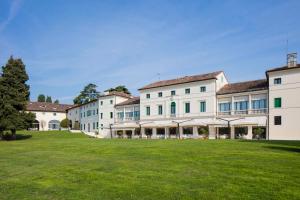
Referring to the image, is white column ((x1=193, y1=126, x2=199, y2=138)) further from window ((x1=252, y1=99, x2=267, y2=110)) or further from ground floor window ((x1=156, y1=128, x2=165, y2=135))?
window ((x1=252, y1=99, x2=267, y2=110))

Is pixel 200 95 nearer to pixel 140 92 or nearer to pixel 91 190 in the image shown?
Result: pixel 140 92

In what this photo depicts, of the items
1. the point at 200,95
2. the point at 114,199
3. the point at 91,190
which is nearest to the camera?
the point at 114,199

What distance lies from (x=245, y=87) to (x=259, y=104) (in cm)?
397

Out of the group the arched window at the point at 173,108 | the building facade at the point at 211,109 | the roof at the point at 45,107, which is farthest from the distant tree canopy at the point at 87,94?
the arched window at the point at 173,108

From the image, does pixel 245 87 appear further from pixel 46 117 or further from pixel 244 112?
pixel 46 117

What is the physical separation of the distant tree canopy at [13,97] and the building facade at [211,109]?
63.6ft

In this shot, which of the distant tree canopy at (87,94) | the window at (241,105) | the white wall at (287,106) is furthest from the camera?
the distant tree canopy at (87,94)

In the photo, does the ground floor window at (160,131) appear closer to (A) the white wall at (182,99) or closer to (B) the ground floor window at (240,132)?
(A) the white wall at (182,99)

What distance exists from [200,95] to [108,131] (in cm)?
2413

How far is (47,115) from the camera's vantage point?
80688 millimetres

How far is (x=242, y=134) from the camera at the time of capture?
4088 cm

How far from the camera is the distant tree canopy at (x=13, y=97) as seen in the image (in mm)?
39875

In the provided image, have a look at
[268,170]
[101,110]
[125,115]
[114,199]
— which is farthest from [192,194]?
[101,110]

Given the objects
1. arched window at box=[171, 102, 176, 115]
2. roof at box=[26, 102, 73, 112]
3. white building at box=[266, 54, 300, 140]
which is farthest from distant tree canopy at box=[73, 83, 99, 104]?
white building at box=[266, 54, 300, 140]
